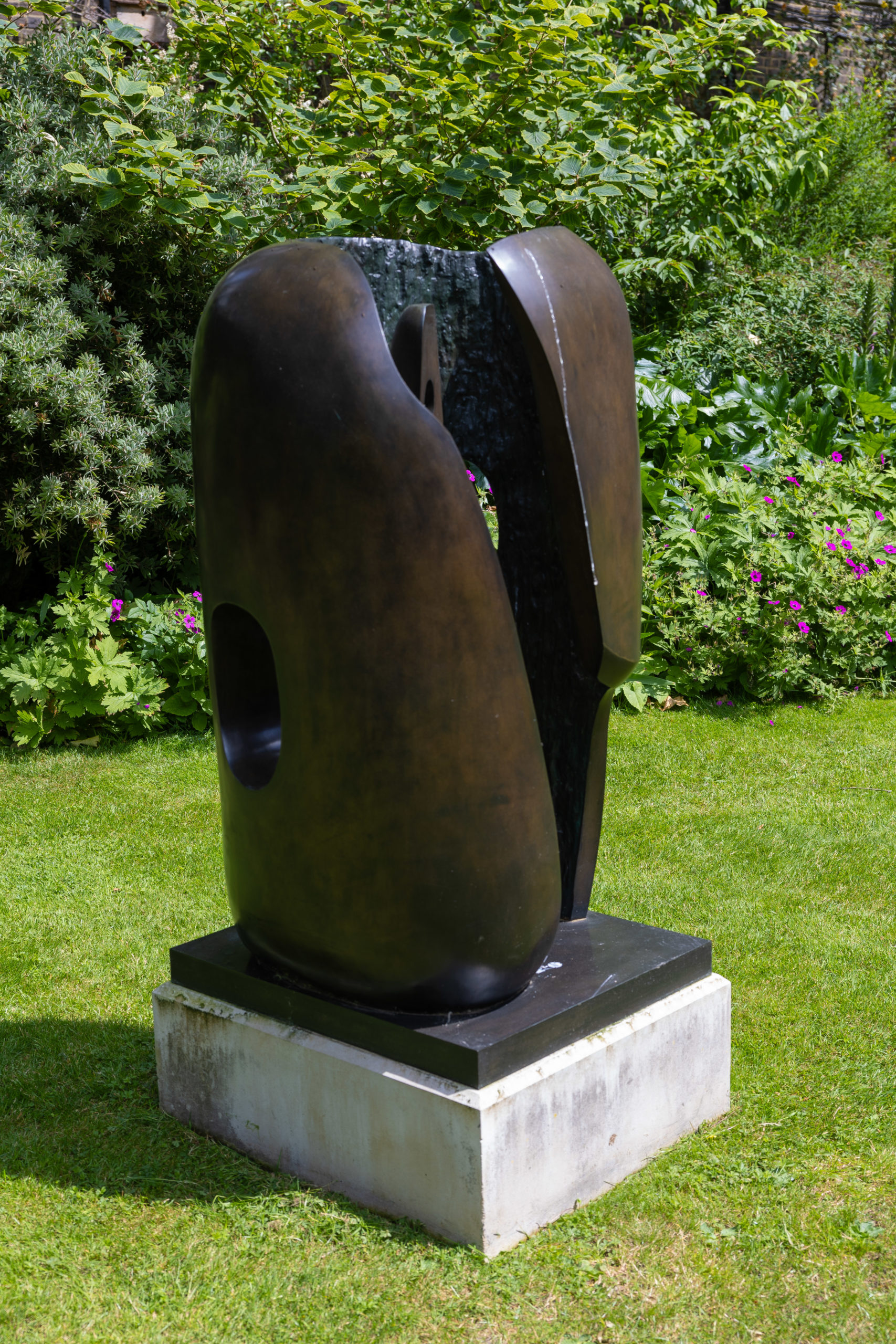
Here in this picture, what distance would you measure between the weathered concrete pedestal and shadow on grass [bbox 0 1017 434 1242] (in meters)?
0.05

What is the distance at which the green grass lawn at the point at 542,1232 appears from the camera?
2.32m

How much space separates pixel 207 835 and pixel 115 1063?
1.78 metres

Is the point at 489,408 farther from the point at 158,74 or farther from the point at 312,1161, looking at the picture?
the point at 158,74

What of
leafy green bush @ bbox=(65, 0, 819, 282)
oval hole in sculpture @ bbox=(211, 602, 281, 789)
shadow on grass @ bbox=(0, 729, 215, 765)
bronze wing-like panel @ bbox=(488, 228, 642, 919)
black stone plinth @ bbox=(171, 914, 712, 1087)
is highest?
leafy green bush @ bbox=(65, 0, 819, 282)

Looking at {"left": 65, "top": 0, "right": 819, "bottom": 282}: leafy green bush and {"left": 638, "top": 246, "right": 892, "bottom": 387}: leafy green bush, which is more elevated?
{"left": 65, "top": 0, "right": 819, "bottom": 282}: leafy green bush

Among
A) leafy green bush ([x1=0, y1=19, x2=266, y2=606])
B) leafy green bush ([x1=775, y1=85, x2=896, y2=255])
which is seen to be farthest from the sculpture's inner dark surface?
leafy green bush ([x1=775, y1=85, x2=896, y2=255])

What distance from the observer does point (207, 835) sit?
5.04m

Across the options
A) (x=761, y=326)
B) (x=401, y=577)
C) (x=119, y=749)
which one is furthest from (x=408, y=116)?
(x=401, y=577)

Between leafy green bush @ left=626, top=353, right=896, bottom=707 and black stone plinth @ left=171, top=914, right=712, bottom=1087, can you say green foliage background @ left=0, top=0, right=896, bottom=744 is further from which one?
black stone plinth @ left=171, top=914, right=712, bottom=1087

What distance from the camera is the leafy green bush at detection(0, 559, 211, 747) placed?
6.07m

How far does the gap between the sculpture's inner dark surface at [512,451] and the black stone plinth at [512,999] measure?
26 centimetres

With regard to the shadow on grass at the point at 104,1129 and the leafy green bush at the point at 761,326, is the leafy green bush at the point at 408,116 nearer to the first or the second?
the leafy green bush at the point at 761,326

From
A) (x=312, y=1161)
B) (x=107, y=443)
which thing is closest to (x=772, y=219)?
(x=107, y=443)

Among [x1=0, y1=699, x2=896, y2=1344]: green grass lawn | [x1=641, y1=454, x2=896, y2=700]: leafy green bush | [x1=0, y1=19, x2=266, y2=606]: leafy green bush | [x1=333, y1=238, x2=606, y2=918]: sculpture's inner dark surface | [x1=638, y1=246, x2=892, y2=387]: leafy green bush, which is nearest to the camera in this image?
[x1=0, y1=699, x2=896, y2=1344]: green grass lawn
